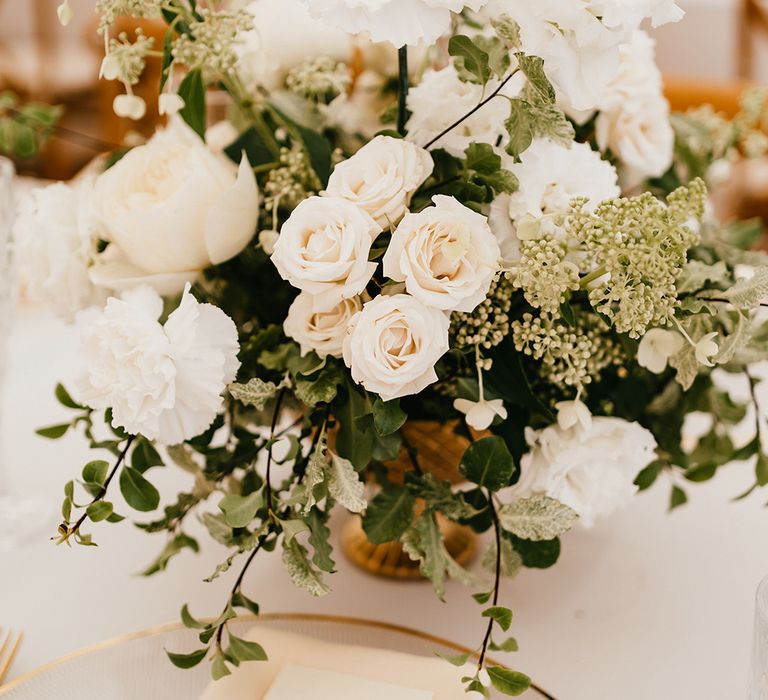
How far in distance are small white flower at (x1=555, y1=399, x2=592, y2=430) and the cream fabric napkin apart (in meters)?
0.19

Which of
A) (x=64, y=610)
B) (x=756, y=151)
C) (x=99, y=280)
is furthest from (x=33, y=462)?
(x=756, y=151)

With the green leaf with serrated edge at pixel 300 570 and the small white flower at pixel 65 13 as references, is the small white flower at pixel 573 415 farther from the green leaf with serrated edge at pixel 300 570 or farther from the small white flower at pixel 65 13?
the small white flower at pixel 65 13

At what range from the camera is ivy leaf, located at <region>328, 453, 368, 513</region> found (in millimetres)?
615

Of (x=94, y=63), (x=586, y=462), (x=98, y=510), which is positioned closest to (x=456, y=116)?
(x=586, y=462)

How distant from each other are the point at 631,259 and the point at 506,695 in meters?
0.30

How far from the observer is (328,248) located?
0.59 meters

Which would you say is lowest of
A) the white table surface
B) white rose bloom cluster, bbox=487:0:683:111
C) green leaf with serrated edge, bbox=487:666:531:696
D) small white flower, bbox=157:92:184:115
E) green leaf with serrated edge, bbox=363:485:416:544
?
the white table surface

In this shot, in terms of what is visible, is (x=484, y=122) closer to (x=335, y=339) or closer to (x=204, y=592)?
(x=335, y=339)

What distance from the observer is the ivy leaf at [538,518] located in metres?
0.65

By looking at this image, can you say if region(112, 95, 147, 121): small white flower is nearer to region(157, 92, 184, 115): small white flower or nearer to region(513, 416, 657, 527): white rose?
region(157, 92, 184, 115): small white flower

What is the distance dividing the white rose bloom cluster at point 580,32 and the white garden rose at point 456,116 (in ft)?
0.28

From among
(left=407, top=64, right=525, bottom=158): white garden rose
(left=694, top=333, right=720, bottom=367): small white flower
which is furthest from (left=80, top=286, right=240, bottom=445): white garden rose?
(left=694, top=333, right=720, bottom=367): small white flower

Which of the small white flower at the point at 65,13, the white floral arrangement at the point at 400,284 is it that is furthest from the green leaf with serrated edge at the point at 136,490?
the small white flower at the point at 65,13

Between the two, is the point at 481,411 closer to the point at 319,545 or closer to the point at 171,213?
the point at 319,545
